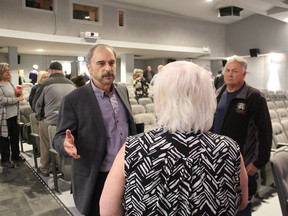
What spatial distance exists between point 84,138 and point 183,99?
30.4 inches

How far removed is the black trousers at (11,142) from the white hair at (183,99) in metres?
3.95

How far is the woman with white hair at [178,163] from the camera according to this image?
90 cm

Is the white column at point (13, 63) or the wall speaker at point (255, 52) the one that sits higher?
the wall speaker at point (255, 52)

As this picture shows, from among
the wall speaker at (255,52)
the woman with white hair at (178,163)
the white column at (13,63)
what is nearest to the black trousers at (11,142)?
the woman with white hair at (178,163)

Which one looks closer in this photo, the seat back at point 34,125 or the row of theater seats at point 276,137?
the row of theater seats at point 276,137

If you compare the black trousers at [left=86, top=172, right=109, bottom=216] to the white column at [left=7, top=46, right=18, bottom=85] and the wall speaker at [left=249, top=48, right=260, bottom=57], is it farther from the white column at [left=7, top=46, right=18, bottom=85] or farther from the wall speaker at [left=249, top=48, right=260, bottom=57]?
the wall speaker at [left=249, top=48, right=260, bottom=57]

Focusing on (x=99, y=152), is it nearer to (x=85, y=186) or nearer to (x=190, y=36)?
(x=85, y=186)

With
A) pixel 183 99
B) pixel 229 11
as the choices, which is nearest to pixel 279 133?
pixel 183 99

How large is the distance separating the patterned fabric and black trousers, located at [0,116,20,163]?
3.93 m

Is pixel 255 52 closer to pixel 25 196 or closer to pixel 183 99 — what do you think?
pixel 25 196

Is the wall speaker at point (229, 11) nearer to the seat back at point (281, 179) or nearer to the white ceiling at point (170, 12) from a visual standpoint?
the white ceiling at point (170, 12)

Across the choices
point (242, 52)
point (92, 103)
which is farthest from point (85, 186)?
point (242, 52)

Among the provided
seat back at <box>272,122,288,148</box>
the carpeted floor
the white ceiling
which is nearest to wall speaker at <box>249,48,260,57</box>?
the white ceiling

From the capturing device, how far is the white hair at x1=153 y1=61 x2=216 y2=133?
0.94m
